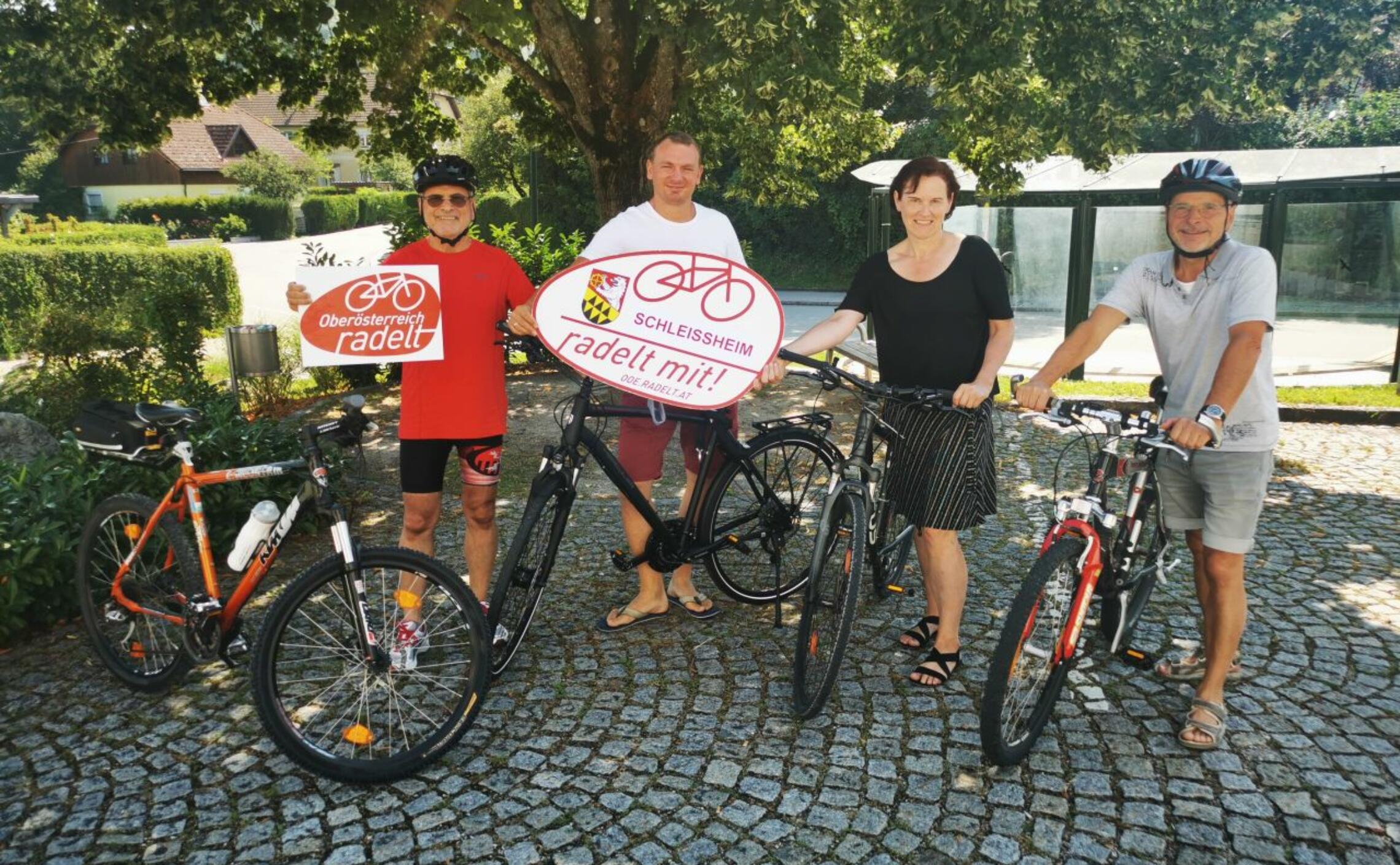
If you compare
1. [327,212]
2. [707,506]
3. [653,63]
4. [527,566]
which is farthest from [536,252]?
[327,212]

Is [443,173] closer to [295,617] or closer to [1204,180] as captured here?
[295,617]

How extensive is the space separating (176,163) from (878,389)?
228ft

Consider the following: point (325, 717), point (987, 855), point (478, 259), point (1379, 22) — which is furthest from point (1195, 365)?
point (1379, 22)

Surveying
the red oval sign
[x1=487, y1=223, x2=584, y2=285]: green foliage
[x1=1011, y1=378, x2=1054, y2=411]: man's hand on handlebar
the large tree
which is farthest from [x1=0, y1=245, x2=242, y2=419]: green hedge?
[x1=1011, y1=378, x2=1054, y2=411]: man's hand on handlebar

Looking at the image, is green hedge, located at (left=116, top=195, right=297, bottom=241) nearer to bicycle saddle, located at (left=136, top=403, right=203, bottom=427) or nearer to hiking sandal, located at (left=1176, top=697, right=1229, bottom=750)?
bicycle saddle, located at (left=136, top=403, right=203, bottom=427)

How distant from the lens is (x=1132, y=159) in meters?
14.5

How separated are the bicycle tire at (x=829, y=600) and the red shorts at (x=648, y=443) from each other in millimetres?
913

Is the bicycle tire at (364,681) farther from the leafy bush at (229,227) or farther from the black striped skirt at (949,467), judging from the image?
the leafy bush at (229,227)

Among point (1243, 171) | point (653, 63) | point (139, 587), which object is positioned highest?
point (653, 63)

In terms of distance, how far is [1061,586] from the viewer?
11.6ft

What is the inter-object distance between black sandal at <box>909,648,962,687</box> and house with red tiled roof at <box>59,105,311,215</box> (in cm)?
6487

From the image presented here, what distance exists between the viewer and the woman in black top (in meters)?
3.86

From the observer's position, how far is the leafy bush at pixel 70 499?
465 centimetres

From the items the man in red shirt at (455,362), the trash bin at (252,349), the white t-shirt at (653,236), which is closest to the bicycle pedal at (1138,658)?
the white t-shirt at (653,236)
